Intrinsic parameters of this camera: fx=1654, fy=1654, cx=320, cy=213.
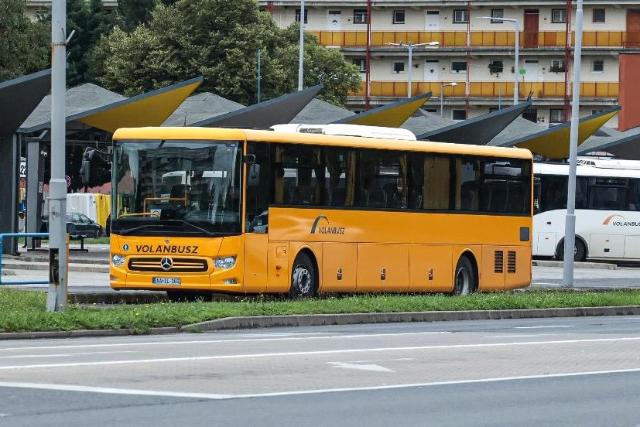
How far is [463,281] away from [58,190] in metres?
13.4

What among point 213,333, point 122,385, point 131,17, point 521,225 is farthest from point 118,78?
point 122,385

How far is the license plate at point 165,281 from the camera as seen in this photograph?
93.4 ft

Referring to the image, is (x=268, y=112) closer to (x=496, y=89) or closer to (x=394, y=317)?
(x=394, y=317)

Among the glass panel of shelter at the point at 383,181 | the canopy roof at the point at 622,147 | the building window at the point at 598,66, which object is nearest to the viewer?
the glass panel of shelter at the point at 383,181

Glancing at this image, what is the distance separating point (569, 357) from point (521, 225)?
18.0 m

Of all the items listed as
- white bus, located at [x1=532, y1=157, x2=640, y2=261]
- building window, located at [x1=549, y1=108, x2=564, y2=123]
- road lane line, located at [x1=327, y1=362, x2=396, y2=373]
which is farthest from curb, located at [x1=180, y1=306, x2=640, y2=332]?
building window, located at [x1=549, y1=108, x2=564, y2=123]

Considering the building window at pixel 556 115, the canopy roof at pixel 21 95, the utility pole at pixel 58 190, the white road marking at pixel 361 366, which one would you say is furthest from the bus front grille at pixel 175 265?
the building window at pixel 556 115

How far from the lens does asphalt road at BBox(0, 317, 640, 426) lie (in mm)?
12219

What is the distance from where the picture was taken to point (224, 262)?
28562mm

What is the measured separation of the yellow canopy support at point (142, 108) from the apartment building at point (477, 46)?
215ft

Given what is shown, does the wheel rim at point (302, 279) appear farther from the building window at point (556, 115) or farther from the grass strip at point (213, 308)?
the building window at point (556, 115)

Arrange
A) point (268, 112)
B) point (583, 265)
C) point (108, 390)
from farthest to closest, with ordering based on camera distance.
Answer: point (583, 265)
point (268, 112)
point (108, 390)

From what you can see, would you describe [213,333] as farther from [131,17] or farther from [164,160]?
[131,17]

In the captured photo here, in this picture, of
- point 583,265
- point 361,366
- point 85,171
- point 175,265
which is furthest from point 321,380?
point 583,265
